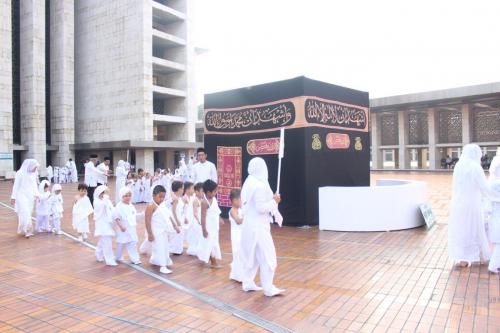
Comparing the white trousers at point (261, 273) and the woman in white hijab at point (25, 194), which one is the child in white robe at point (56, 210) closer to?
the woman in white hijab at point (25, 194)

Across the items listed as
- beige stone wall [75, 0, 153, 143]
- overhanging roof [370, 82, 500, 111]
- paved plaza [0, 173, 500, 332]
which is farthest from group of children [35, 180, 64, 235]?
overhanging roof [370, 82, 500, 111]

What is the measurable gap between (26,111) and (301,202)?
106 ft

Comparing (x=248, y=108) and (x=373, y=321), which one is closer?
(x=373, y=321)

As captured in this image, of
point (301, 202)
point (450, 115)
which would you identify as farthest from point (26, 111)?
point (450, 115)

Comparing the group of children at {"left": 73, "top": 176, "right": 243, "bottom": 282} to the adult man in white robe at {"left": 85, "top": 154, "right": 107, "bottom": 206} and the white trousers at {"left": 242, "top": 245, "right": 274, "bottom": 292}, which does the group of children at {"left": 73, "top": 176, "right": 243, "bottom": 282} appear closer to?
the white trousers at {"left": 242, "top": 245, "right": 274, "bottom": 292}

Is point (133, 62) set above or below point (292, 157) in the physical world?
above

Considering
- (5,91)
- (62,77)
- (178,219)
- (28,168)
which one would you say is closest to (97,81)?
(62,77)

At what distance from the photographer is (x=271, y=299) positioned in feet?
15.5

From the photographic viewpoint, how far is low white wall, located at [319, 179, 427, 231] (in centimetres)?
861

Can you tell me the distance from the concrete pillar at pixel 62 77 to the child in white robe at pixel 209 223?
33795mm

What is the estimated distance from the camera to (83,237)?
8.62 metres

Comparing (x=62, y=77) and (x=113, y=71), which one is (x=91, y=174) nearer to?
(x=113, y=71)

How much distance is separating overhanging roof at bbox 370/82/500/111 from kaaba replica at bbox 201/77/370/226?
66.2ft

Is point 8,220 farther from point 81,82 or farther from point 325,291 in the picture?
point 81,82
